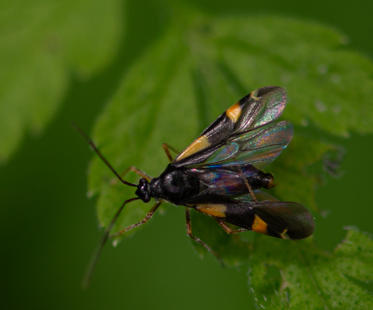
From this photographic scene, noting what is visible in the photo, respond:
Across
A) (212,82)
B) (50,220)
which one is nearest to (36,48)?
(212,82)

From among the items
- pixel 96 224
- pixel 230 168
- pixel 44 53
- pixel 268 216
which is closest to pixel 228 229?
pixel 268 216

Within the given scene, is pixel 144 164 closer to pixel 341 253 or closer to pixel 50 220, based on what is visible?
pixel 341 253

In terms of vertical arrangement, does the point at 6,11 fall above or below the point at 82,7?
above

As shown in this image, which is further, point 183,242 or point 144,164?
point 183,242

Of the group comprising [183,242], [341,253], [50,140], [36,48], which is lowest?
[183,242]

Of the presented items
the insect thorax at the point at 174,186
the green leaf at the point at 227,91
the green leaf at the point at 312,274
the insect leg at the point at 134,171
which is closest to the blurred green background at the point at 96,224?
the green leaf at the point at 227,91

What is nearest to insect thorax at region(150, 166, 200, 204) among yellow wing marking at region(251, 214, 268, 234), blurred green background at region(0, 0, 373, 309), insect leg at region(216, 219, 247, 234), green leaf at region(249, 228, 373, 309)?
insect leg at region(216, 219, 247, 234)

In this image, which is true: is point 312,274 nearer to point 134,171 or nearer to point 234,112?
point 234,112
